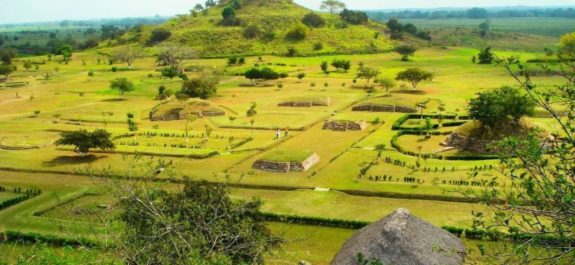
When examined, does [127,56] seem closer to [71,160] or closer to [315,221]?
[71,160]

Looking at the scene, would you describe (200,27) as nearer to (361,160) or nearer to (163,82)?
(163,82)

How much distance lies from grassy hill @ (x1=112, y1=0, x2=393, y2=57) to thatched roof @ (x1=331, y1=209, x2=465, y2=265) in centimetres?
10337

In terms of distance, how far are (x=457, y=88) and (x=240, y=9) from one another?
96.9 metres

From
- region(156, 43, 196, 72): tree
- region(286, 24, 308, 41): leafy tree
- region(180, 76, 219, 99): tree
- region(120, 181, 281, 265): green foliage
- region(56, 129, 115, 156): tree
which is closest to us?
region(120, 181, 281, 265): green foliage

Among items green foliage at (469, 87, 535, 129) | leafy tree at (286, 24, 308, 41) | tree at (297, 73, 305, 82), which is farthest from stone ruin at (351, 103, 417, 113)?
leafy tree at (286, 24, 308, 41)

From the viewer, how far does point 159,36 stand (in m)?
142

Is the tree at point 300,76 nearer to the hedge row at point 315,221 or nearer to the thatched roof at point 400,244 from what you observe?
the hedge row at point 315,221

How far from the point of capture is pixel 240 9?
16262 centimetres

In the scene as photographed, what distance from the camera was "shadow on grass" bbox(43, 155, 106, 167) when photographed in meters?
43.3

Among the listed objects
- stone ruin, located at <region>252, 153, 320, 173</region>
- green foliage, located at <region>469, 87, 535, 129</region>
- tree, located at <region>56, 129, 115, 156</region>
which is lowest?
stone ruin, located at <region>252, 153, 320, 173</region>

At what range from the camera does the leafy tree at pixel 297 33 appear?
433 ft

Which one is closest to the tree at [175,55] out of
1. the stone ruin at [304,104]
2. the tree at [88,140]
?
the stone ruin at [304,104]

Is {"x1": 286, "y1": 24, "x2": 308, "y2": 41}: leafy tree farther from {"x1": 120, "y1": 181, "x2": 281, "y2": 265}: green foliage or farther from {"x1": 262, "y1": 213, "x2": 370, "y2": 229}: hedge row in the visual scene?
{"x1": 120, "y1": 181, "x2": 281, "y2": 265}: green foliage

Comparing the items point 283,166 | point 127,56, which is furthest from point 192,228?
point 127,56
